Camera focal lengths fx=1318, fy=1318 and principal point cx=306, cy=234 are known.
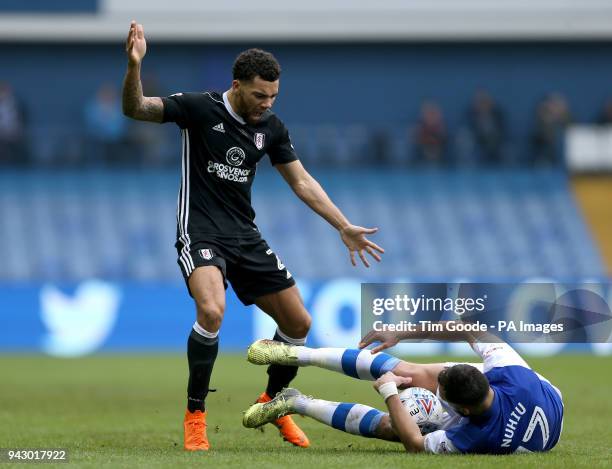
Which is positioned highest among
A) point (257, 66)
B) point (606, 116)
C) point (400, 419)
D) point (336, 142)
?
point (606, 116)

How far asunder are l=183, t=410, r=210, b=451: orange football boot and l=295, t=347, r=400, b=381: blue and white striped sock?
79 centimetres

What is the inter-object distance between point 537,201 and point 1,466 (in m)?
20.9

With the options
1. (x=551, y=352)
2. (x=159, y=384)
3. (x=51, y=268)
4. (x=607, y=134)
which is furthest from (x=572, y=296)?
(x=607, y=134)

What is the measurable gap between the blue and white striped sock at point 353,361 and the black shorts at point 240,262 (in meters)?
0.63

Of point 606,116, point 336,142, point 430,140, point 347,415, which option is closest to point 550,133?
point 606,116

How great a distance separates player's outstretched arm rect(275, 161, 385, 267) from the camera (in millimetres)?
9344

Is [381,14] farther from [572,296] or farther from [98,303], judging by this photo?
[572,296]

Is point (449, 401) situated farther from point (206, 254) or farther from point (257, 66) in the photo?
point (257, 66)

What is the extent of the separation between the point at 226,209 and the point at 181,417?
3.23 meters

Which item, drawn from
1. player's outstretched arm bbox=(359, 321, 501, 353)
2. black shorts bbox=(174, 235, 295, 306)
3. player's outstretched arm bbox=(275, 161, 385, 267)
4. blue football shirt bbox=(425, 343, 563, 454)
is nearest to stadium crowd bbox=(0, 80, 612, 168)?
player's outstretched arm bbox=(275, 161, 385, 267)

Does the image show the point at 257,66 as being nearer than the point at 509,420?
No

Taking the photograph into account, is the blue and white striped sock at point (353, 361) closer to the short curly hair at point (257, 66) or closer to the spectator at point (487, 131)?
the short curly hair at point (257, 66)

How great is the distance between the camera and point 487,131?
27.4 meters

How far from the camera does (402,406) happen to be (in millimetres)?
8242
